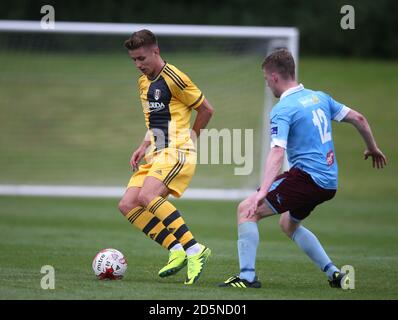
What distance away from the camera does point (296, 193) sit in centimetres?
702

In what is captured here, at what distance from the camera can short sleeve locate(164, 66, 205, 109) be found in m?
7.68

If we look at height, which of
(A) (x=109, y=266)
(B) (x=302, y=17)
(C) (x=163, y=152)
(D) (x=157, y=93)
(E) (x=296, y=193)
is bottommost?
(A) (x=109, y=266)

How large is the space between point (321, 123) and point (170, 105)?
4.82 feet

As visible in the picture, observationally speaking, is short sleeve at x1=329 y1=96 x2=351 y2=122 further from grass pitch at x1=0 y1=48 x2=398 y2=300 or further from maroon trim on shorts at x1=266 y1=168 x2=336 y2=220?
grass pitch at x1=0 y1=48 x2=398 y2=300

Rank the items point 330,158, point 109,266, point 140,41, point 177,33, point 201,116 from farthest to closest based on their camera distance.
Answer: point 177,33 → point 201,116 → point 140,41 → point 109,266 → point 330,158

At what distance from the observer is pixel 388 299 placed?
6.60 metres

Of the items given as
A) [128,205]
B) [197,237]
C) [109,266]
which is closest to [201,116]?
[128,205]

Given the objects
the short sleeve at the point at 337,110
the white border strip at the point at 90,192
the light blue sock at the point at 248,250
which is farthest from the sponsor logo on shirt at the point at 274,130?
the white border strip at the point at 90,192

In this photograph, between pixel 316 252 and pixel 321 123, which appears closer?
pixel 321 123

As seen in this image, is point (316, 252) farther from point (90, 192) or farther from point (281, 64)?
point (90, 192)

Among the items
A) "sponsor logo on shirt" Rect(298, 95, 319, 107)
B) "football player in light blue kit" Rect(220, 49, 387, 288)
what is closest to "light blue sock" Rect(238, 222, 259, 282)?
"football player in light blue kit" Rect(220, 49, 387, 288)

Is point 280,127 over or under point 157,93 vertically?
under

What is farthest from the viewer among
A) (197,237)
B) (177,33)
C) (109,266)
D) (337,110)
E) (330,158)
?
(177,33)

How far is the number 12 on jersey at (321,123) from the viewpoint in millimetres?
7027
